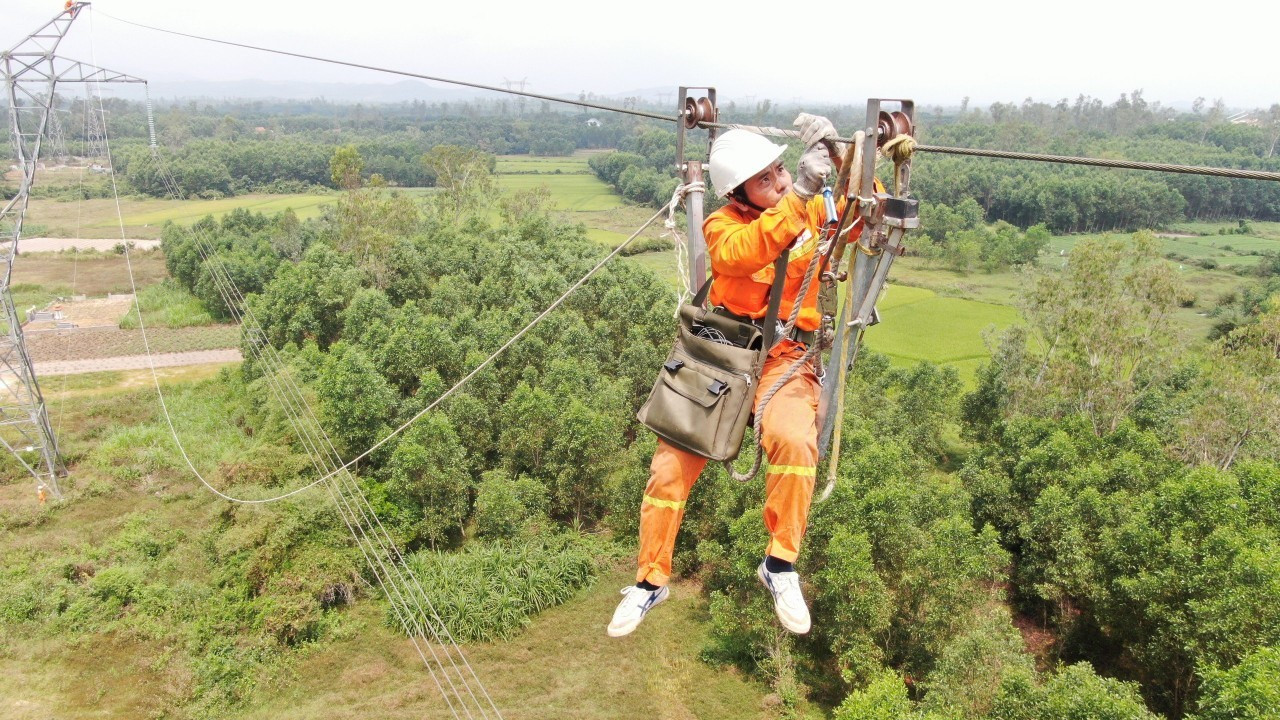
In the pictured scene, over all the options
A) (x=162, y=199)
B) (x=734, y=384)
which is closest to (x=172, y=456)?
(x=734, y=384)

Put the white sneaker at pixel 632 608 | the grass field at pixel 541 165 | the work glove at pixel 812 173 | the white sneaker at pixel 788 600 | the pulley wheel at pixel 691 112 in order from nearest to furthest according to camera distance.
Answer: the work glove at pixel 812 173
the white sneaker at pixel 788 600
the white sneaker at pixel 632 608
the pulley wheel at pixel 691 112
the grass field at pixel 541 165

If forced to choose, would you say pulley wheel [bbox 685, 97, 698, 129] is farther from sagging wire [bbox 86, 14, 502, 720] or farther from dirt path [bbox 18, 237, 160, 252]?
dirt path [bbox 18, 237, 160, 252]

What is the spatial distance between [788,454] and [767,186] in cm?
163

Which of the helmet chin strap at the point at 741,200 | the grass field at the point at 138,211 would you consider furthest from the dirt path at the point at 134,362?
the helmet chin strap at the point at 741,200

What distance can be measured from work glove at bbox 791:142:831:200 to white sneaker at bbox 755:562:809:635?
2.18 metres

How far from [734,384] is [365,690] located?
51.9ft

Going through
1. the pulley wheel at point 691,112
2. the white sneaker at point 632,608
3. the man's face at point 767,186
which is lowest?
the white sneaker at point 632,608

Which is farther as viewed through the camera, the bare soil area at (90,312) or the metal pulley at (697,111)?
the bare soil area at (90,312)

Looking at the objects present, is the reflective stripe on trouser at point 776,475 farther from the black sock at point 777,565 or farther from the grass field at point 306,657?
the grass field at point 306,657

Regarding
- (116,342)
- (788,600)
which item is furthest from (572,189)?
(788,600)

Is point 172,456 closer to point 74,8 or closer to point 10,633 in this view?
point 10,633

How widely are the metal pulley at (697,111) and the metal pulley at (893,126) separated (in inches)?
73.3

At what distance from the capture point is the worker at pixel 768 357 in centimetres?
421

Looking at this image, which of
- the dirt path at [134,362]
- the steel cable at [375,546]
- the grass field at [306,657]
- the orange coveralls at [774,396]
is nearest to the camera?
the orange coveralls at [774,396]
